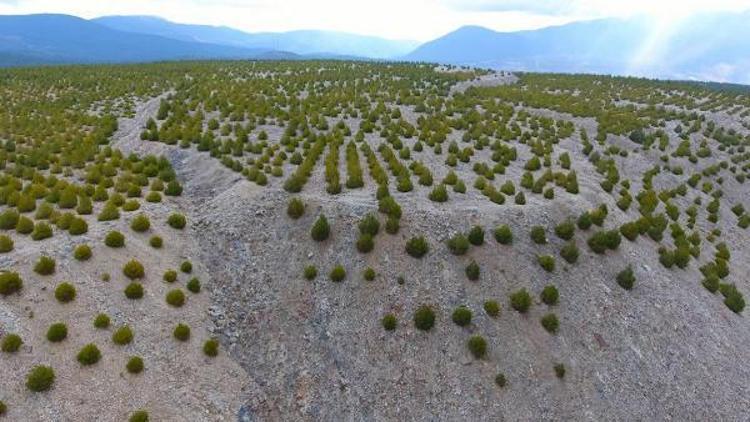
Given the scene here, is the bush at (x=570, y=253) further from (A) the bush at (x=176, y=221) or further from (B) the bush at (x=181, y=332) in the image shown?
(A) the bush at (x=176, y=221)

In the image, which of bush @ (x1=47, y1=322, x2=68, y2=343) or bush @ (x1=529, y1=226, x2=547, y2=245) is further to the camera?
bush @ (x1=529, y1=226, x2=547, y2=245)

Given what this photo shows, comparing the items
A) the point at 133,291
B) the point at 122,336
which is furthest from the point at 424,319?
the point at 133,291

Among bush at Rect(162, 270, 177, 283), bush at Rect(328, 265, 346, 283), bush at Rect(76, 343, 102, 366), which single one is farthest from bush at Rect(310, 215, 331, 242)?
bush at Rect(76, 343, 102, 366)

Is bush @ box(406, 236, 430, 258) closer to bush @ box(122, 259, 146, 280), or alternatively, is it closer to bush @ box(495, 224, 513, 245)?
bush @ box(495, 224, 513, 245)

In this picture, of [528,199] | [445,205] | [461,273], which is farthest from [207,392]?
[528,199]

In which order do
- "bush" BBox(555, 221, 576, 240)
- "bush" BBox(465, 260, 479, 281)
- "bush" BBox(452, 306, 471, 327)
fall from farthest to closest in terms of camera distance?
"bush" BBox(555, 221, 576, 240) < "bush" BBox(465, 260, 479, 281) < "bush" BBox(452, 306, 471, 327)

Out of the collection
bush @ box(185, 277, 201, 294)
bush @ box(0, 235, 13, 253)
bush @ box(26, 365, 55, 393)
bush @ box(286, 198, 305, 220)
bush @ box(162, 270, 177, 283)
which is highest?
bush @ box(286, 198, 305, 220)
